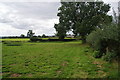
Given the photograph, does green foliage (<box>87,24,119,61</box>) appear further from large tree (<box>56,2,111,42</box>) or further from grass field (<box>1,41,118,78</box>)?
large tree (<box>56,2,111,42</box>)

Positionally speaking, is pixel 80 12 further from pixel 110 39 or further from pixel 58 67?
pixel 58 67

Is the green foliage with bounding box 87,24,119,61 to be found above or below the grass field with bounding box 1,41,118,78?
above

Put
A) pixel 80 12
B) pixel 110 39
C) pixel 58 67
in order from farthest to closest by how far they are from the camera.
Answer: pixel 80 12, pixel 110 39, pixel 58 67

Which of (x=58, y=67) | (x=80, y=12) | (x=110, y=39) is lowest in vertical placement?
(x=58, y=67)

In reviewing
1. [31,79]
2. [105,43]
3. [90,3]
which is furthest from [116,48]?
[90,3]

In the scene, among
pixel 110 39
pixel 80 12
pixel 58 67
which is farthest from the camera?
pixel 80 12

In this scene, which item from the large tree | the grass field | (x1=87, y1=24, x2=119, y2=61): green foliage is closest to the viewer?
the grass field

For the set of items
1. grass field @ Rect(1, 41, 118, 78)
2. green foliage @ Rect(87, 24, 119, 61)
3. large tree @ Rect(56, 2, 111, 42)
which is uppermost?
large tree @ Rect(56, 2, 111, 42)

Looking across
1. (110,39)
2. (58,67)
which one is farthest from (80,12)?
(58,67)

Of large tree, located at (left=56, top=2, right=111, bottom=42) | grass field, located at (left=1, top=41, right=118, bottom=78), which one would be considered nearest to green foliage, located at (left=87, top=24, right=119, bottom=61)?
grass field, located at (left=1, top=41, right=118, bottom=78)

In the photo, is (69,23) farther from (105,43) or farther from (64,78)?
(64,78)

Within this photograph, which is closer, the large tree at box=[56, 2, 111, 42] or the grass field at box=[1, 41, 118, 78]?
the grass field at box=[1, 41, 118, 78]

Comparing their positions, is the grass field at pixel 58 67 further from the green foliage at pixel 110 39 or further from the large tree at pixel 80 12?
the large tree at pixel 80 12

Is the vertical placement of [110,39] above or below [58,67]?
above
